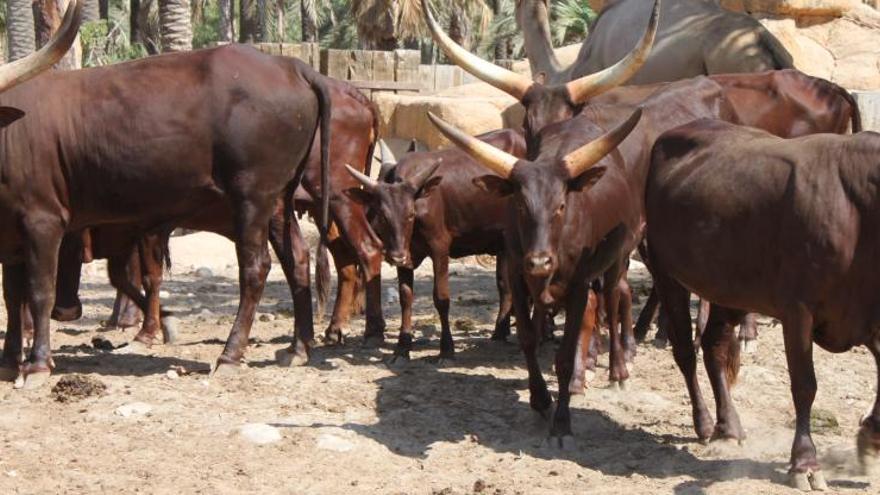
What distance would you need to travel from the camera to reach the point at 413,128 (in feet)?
70.8

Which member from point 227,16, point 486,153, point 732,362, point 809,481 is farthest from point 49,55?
point 227,16

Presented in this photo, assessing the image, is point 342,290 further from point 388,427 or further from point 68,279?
point 388,427

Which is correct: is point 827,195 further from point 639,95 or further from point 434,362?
point 639,95

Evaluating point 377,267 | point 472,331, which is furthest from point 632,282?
point 377,267

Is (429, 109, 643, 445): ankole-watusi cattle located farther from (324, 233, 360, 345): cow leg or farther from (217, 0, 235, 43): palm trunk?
(217, 0, 235, 43): palm trunk

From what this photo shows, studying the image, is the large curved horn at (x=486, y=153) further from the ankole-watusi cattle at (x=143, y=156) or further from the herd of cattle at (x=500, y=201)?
the ankole-watusi cattle at (x=143, y=156)

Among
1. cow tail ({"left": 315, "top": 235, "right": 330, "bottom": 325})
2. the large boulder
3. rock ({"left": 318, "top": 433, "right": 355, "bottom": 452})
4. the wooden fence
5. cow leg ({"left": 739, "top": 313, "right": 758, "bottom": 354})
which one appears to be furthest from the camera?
the wooden fence

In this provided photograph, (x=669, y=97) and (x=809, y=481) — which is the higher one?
(x=669, y=97)

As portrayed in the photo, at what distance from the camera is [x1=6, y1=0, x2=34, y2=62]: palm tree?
21875 millimetres

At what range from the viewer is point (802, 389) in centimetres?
785

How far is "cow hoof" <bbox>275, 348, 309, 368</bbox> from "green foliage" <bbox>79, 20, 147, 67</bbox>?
1337 centimetres

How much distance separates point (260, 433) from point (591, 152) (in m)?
2.50

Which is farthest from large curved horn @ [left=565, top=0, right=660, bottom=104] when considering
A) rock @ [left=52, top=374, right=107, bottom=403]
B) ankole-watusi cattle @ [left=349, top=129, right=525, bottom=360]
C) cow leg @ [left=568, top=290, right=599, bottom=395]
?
rock @ [left=52, top=374, right=107, bottom=403]

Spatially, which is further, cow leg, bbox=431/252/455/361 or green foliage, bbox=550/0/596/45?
green foliage, bbox=550/0/596/45
